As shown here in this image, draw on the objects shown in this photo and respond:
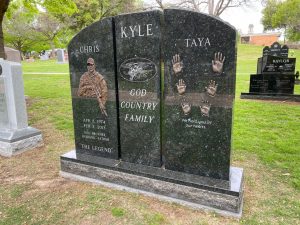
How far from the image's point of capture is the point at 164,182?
130 inches

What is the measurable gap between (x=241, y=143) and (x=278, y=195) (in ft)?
6.30

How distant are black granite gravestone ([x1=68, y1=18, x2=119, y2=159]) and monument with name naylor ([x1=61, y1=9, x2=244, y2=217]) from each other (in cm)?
1

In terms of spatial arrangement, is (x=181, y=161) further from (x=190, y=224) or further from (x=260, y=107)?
(x=260, y=107)

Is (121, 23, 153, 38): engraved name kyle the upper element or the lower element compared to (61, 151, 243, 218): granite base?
upper

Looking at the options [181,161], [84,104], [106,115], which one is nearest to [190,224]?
[181,161]

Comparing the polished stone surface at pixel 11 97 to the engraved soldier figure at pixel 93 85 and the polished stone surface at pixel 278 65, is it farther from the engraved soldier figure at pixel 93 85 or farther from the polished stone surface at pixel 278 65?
the polished stone surface at pixel 278 65

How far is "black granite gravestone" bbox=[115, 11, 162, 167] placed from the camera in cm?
320

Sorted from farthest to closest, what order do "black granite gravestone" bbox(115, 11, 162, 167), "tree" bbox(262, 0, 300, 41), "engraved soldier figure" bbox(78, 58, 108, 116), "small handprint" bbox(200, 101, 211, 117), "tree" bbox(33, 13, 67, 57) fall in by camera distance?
"tree" bbox(262, 0, 300, 41) < "tree" bbox(33, 13, 67, 57) < "engraved soldier figure" bbox(78, 58, 108, 116) < "black granite gravestone" bbox(115, 11, 162, 167) < "small handprint" bbox(200, 101, 211, 117)

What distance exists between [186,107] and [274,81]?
7728 mm

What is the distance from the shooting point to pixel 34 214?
3.14m

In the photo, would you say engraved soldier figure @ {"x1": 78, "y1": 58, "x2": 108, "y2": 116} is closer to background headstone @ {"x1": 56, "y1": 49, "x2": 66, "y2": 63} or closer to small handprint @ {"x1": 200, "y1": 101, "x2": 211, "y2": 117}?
small handprint @ {"x1": 200, "y1": 101, "x2": 211, "y2": 117}

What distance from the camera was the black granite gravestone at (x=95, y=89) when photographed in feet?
11.7

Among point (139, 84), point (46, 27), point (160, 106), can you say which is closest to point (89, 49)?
point (139, 84)

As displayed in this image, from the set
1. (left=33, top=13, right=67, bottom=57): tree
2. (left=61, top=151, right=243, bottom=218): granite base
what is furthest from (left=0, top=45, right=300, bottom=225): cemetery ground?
(left=33, top=13, right=67, bottom=57): tree
